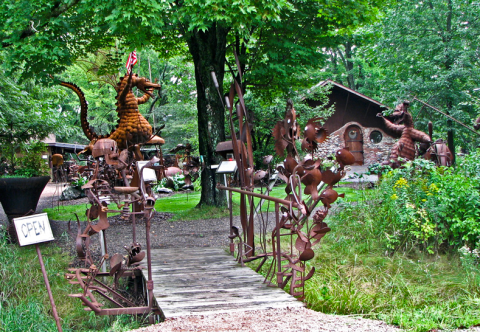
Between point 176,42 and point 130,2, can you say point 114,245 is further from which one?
point 176,42

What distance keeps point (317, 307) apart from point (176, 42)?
9634 millimetres

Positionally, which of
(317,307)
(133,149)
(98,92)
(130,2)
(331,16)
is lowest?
(317,307)

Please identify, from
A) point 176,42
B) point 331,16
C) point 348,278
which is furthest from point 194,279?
point 176,42

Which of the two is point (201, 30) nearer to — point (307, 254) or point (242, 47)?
point (242, 47)

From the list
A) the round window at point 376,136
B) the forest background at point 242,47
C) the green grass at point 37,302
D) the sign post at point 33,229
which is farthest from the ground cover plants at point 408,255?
the round window at point 376,136

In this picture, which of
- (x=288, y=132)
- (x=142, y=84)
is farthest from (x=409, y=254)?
(x=142, y=84)

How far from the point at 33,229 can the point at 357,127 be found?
2177cm

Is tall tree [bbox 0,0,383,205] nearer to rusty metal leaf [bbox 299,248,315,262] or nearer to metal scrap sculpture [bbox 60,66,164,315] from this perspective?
metal scrap sculpture [bbox 60,66,164,315]

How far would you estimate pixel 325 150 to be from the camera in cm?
2266

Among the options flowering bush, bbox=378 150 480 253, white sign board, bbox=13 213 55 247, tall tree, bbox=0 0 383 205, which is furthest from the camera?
tall tree, bbox=0 0 383 205

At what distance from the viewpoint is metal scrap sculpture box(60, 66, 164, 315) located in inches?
140

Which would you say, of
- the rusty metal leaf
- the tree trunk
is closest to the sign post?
the rusty metal leaf

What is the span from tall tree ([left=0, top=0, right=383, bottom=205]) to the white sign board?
9.44 ft

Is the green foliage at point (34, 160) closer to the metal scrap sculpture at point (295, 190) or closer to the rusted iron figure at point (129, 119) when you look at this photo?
the rusted iron figure at point (129, 119)
